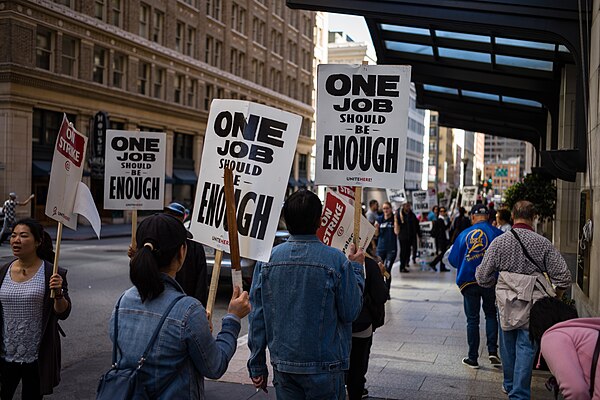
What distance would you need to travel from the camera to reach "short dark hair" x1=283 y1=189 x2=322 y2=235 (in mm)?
3955

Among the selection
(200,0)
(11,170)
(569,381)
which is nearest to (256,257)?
(569,381)

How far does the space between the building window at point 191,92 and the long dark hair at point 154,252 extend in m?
42.7

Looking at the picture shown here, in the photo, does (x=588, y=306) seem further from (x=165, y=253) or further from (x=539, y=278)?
(x=165, y=253)

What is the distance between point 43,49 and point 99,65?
4267 millimetres

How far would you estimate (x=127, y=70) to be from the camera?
38562mm

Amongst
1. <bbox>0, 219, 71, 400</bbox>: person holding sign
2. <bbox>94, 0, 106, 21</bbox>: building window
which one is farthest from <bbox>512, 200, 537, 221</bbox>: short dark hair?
<bbox>94, 0, 106, 21</bbox>: building window

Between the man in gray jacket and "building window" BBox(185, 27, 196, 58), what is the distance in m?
41.0

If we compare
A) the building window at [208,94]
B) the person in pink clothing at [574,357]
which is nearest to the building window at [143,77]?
the building window at [208,94]

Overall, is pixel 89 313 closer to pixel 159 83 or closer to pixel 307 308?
pixel 307 308

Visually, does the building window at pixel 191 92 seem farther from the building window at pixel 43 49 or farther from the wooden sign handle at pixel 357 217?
the wooden sign handle at pixel 357 217

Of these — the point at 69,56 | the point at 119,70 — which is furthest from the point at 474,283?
the point at 119,70

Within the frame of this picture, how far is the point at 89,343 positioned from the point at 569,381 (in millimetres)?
7270

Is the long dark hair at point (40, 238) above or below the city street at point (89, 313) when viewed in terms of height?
above

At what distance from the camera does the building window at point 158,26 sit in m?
41.1
